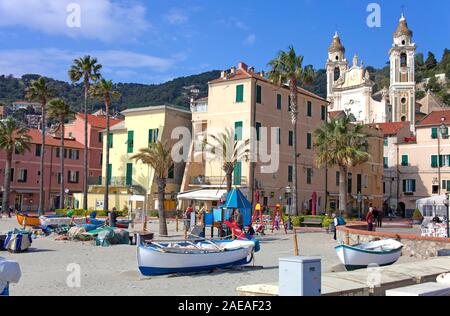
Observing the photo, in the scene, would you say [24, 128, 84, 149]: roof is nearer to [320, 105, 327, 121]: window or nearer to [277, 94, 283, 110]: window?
[277, 94, 283, 110]: window

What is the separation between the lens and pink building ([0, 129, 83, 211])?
65062 mm

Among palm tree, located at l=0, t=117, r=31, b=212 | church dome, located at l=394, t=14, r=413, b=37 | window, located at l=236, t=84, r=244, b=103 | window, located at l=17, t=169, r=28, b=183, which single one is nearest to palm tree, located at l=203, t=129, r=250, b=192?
window, located at l=236, t=84, r=244, b=103

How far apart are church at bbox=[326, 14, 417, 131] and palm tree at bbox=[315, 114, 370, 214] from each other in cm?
5357

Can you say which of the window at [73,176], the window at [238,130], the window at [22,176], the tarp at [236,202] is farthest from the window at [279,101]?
the window at [22,176]

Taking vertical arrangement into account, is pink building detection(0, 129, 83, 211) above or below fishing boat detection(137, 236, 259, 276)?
above

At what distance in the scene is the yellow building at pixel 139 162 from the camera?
50.9m

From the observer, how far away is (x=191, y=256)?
52.4ft

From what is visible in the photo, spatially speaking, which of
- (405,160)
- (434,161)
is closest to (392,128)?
(405,160)

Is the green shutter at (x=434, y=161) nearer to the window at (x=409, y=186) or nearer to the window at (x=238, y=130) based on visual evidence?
the window at (x=409, y=186)

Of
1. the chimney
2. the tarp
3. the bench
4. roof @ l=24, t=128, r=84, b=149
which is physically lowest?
the bench

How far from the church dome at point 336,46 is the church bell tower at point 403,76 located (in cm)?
1695
